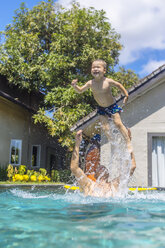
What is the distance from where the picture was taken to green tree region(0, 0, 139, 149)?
1537cm

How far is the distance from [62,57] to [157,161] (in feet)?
28.9

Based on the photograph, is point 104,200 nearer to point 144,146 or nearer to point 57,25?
point 144,146

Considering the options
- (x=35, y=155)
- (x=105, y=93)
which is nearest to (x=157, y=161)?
(x=105, y=93)

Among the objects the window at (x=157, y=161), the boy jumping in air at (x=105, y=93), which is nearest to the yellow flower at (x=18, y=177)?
the window at (x=157, y=161)

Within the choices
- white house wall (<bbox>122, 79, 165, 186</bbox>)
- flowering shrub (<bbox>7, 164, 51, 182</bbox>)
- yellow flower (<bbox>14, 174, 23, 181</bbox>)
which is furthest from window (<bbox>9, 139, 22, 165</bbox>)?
white house wall (<bbox>122, 79, 165, 186</bbox>)

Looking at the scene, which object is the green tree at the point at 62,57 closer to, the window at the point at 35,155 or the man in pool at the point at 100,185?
the window at the point at 35,155

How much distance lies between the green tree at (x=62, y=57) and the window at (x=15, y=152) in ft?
5.73

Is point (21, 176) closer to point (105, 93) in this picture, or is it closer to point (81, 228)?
point (105, 93)

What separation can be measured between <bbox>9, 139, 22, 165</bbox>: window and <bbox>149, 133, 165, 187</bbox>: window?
798 centimetres

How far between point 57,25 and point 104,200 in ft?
52.8

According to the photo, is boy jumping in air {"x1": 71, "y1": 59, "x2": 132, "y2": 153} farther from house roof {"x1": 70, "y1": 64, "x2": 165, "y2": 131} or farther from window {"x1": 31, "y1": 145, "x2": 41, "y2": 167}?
window {"x1": 31, "y1": 145, "x2": 41, "y2": 167}

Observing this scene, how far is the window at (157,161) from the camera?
1018cm

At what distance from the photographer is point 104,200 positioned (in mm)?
4543

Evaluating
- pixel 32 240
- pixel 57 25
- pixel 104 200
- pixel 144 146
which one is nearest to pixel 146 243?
pixel 32 240
